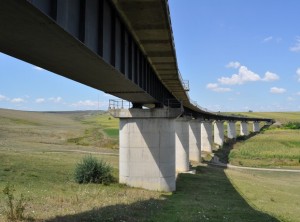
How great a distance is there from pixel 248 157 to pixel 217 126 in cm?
2973

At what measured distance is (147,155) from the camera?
31.0m

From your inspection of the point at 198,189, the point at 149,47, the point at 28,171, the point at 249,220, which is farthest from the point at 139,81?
the point at 198,189

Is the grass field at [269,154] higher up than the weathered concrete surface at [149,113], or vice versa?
the weathered concrete surface at [149,113]

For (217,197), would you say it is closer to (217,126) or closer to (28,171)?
(28,171)

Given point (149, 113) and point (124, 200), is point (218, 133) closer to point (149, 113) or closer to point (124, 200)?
point (149, 113)

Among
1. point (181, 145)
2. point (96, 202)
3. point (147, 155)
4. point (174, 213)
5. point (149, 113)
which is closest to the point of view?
point (174, 213)

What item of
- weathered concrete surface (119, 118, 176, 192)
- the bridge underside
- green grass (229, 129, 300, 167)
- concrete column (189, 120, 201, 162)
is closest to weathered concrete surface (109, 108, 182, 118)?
weathered concrete surface (119, 118, 176, 192)

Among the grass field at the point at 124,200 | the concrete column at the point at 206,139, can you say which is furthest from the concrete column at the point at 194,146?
the grass field at the point at 124,200

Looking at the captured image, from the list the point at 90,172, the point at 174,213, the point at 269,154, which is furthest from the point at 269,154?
the point at 174,213

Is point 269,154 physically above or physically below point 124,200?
below

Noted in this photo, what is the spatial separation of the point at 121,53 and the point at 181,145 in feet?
119

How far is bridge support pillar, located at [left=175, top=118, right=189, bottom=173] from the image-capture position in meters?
48.9

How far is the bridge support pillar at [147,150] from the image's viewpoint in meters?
30.8

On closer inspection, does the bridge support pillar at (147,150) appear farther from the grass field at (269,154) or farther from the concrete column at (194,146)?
the grass field at (269,154)
